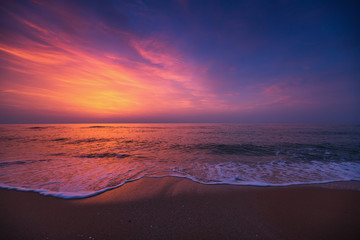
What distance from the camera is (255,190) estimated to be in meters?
4.48

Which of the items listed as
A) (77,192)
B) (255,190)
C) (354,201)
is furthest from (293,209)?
(77,192)

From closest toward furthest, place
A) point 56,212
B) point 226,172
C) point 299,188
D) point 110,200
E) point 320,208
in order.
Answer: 1. point 56,212
2. point 320,208
3. point 110,200
4. point 299,188
5. point 226,172

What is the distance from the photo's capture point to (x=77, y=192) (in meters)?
4.22

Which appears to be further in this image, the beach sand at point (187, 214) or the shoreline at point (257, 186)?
the shoreline at point (257, 186)

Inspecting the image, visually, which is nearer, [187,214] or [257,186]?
[187,214]

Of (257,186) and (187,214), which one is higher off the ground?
(187,214)

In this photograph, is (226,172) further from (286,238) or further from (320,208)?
(286,238)

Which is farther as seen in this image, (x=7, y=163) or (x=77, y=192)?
(x=7, y=163)

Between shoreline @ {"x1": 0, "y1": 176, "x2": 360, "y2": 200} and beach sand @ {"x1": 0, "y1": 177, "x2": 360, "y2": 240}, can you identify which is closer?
beach sand @ {"x1": 0, "y1": 177, "x2": 360, "y2": 240}

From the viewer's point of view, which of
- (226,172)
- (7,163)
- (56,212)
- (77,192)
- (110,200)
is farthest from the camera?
(7,163)

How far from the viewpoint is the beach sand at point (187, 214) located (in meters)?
2.61

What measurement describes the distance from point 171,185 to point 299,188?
4296 mm

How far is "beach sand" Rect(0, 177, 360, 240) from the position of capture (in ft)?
8.57

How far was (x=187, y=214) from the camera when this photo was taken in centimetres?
315
